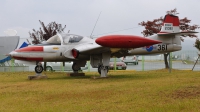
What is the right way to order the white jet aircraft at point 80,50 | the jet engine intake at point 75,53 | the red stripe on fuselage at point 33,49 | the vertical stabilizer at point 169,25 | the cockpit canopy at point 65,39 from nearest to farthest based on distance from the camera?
1. the white jet aircraft at point 80,50
2. the jet engine intake at point 75,53
3. the red stripe on fuselage at point 33,49
4. the cockpit canopy at point 65,39
5. the vertical stabilizer at point 169,25

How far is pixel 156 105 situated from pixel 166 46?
1071 cm

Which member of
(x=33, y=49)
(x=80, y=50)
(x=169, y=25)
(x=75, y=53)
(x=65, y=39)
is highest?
(x=169, y=25)

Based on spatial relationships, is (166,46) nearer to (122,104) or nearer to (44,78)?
(44,78)

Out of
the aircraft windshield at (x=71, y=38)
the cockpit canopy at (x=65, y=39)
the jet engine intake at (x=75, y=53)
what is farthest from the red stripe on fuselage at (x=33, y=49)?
the jet engine intake at (x=75, y=53)

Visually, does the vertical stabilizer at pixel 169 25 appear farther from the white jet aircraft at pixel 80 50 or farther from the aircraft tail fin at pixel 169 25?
the white jet aircraft at pixel 80 50

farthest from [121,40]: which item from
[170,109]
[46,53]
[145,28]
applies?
[145,28]

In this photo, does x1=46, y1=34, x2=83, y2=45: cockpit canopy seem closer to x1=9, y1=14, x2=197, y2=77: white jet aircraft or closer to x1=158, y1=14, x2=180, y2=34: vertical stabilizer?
x1=9, y1=14, x2=197, y2=77: white jet aircraft

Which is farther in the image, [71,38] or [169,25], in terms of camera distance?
[169,25]

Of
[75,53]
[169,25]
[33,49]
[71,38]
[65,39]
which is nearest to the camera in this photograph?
[75,53]

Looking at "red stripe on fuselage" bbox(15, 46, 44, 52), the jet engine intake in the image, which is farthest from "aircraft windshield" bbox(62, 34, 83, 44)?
"red stripe on fuselage" bbox(15, 46, 44, 52)

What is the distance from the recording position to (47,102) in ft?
26.1

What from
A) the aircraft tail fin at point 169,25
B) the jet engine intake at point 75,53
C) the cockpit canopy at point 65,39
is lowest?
the jet engine intake at point 75,53

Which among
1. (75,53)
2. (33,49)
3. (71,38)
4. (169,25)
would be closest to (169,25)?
(169,25)

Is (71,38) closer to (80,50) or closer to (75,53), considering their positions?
(75,53)
